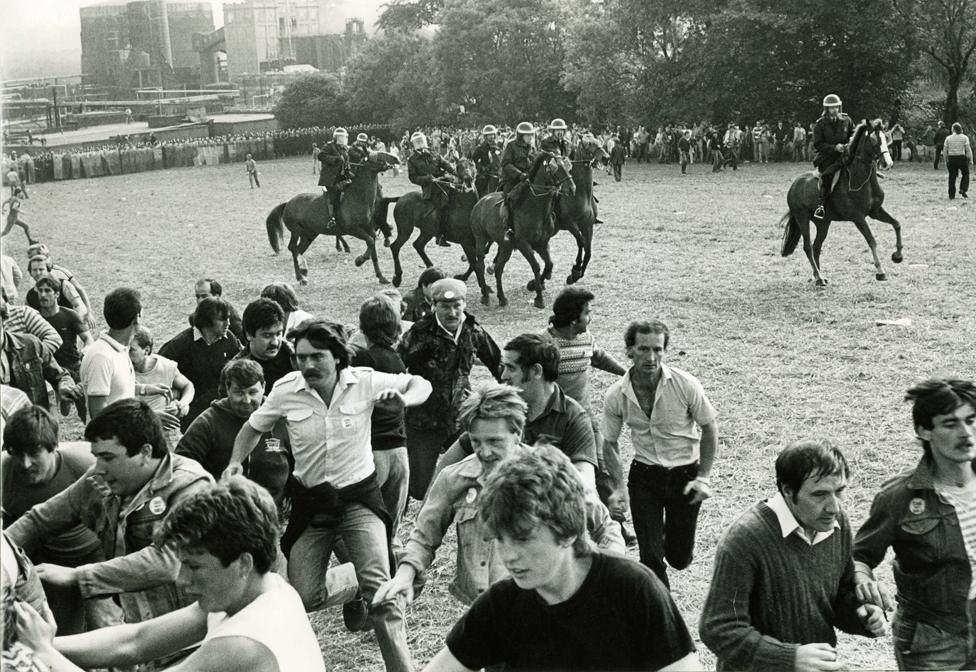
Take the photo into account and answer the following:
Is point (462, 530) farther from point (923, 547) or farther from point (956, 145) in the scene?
point (956, 145)

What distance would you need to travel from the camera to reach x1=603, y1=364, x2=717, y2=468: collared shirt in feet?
18.3

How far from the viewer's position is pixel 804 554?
3670 millimetres

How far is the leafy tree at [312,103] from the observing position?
5491 cm

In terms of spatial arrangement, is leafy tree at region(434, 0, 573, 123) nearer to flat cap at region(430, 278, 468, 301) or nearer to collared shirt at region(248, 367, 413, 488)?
flat cap at region(430, 278, 468, 301)

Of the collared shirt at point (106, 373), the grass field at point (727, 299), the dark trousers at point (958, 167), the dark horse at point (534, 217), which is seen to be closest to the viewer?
the collared shirt at point (106, 373)

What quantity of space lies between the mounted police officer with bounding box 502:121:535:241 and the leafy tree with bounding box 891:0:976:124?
83.2 ft

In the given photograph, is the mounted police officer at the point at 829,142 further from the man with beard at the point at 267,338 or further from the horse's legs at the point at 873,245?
the man with beard at the point at 267,338

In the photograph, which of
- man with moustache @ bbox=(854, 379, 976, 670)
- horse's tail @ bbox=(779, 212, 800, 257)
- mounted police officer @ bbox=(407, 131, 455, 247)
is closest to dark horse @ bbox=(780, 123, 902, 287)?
horse's tail @ bbox=(779, 212, 800, 257)

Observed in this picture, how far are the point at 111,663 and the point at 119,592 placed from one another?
821 mm

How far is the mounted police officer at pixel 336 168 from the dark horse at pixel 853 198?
22.2 ft

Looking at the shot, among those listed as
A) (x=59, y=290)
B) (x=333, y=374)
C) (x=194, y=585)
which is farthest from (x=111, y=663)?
(x=59, y=290)

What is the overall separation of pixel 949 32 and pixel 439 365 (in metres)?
34.8

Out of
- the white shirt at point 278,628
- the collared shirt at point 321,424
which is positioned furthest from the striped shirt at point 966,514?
the collared shirt at point 321,424

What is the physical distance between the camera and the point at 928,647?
3848 millimetres
